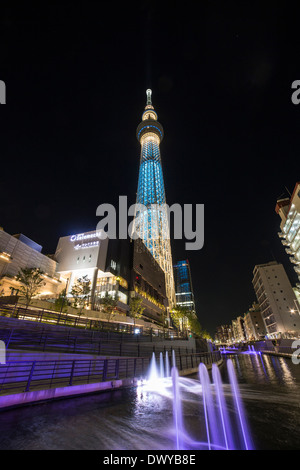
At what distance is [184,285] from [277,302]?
106m

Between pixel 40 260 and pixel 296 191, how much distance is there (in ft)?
210

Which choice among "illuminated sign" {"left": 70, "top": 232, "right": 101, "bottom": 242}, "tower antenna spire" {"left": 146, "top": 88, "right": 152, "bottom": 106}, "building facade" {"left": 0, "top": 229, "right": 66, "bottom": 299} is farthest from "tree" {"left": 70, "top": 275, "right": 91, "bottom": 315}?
"tower antenna spire" {"left": 146, "top": 88, "right": 152, "bottom": 106}

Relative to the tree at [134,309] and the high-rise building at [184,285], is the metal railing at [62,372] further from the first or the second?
the high-rise building at [184,285]

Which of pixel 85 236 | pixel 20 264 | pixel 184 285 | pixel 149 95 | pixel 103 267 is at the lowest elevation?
pixel 20 264

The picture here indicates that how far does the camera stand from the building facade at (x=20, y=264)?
35719mm

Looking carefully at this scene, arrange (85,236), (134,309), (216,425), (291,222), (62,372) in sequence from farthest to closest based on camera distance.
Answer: (291,222), (85,236), (134,309), (62,372), (216,425)

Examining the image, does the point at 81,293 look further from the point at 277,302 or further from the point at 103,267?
the point at 277,302

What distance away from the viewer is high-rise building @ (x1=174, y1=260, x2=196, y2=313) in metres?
170

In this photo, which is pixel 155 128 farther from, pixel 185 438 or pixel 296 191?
pixel 185 438

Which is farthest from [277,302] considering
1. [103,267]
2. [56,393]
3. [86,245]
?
[56,393]

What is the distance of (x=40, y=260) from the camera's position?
45344mm

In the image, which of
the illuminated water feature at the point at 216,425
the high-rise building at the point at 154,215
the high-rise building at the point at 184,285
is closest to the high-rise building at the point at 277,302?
the high-rise building at the point at 154,215

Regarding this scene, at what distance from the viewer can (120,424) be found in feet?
19.3

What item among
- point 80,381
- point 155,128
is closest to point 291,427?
point 80,381
